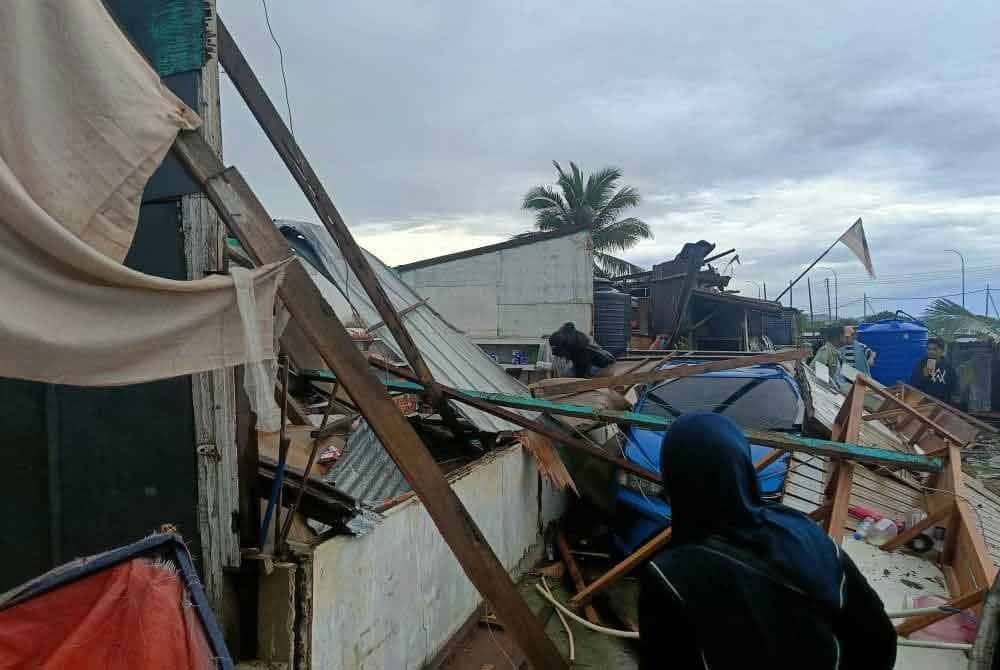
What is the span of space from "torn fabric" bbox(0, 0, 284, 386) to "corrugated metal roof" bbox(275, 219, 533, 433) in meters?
2.11

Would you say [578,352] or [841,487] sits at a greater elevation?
[578,352]

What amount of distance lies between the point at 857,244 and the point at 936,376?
5705mm

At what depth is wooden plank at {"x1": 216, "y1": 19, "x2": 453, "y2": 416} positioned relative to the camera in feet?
9.82

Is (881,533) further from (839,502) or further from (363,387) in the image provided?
(363,387)

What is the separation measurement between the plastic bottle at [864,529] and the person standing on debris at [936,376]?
15.9 m

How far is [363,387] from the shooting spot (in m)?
2.45

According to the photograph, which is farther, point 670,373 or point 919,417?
point 919,417

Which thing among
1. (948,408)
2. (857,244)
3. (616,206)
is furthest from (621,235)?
(948,408)

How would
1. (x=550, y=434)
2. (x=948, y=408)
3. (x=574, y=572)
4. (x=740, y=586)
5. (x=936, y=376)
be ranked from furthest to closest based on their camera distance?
(x=936, y=376)
(x=948, y=408)
(x=574, y=572)
(x=550, y=434)
(x=740, y=586)

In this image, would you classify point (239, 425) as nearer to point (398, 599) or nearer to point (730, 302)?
point (398, 599)

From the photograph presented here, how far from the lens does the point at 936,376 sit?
1702 centimetres

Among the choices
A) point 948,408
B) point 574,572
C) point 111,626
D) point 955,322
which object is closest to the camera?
point 111,626

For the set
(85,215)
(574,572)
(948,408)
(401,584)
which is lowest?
(574,572)

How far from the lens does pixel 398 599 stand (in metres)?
3.73
